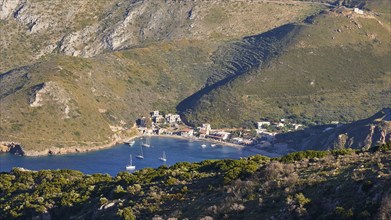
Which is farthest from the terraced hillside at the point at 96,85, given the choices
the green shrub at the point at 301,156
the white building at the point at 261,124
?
the green shrub at the point at 301,156

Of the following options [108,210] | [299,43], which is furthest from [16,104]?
[108,210]

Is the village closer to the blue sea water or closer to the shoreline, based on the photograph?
the shoreline

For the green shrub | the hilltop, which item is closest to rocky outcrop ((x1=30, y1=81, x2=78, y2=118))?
the hilltop

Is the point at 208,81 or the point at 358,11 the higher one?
the point at 358,11

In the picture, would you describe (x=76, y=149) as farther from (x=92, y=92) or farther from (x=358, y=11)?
(x=358, y=11)

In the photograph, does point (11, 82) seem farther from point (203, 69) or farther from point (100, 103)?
point (203, 69)

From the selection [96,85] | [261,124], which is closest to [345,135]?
[261,124]

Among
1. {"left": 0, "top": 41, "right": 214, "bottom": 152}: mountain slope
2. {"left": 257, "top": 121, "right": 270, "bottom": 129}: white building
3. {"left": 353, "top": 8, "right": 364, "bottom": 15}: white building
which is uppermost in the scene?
{"left": 353, "top": 8, "right": 364, "bottom": 15}: white building
